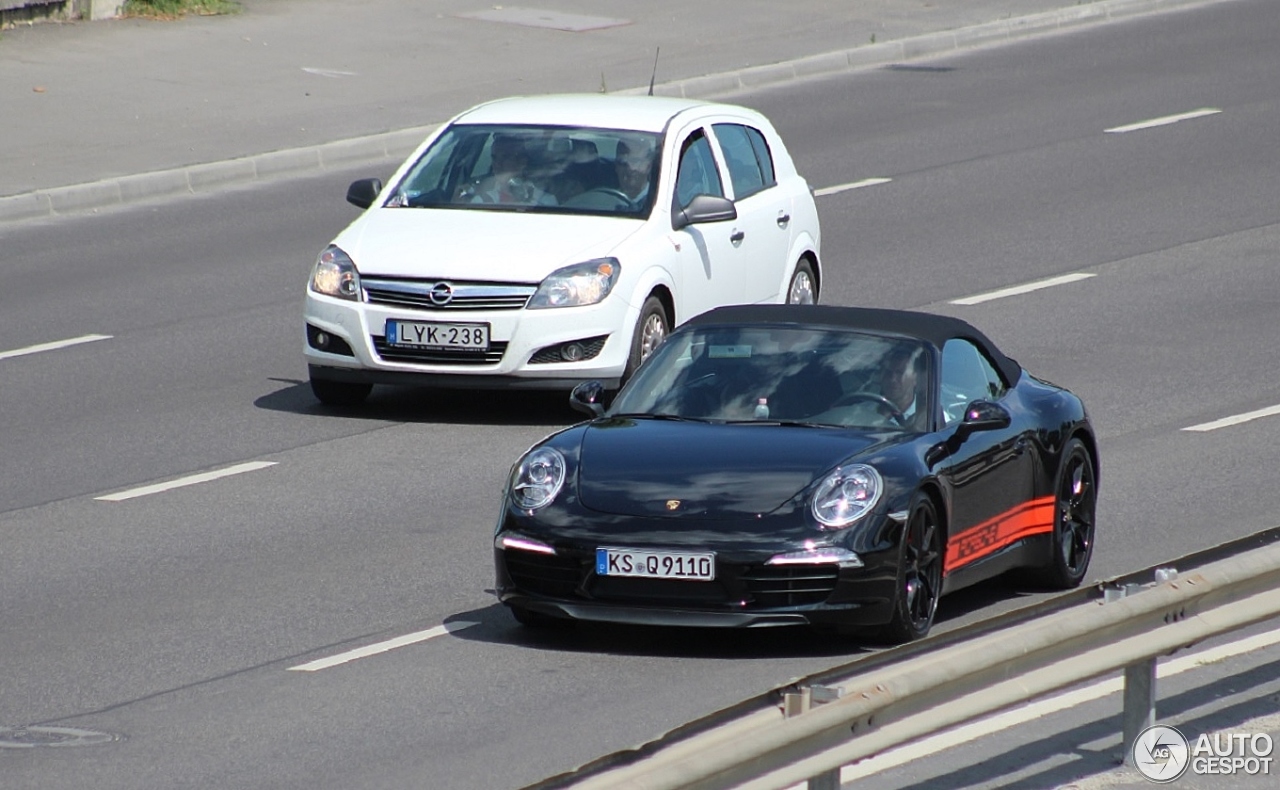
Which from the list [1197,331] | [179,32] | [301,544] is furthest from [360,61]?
[301,544]

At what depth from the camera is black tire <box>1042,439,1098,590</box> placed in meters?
10.0

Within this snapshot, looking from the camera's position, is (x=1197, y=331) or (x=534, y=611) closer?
(x=534, y=611)

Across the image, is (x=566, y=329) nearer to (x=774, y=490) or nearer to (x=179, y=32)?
(x=774, y=490)

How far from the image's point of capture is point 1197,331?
15.9m

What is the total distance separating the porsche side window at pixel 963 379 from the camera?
31.9 ft

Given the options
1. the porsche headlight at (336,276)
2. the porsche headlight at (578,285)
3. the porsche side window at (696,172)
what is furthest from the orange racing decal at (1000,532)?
the porsche side window at (696,172)

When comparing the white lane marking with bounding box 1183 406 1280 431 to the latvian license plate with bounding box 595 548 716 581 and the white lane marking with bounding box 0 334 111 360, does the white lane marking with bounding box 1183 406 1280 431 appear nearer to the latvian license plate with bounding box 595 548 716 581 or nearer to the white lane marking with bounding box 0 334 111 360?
Answer: the latvian license plate with bounding box 595 548 716 581

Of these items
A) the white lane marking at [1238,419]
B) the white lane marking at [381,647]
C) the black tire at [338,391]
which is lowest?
the white lane marking at [1238,419]

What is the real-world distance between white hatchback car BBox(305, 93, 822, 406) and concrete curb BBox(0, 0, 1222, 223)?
6.68 metres

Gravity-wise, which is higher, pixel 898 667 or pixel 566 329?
pixel 898 667

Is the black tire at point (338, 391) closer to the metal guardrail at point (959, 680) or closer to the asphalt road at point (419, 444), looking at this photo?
the asphalt road at point (419, 444)

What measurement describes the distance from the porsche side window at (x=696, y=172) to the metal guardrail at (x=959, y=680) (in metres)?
7.61

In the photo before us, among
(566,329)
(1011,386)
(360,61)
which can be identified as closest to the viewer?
(1011,386)

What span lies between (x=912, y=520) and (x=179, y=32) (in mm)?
20796
